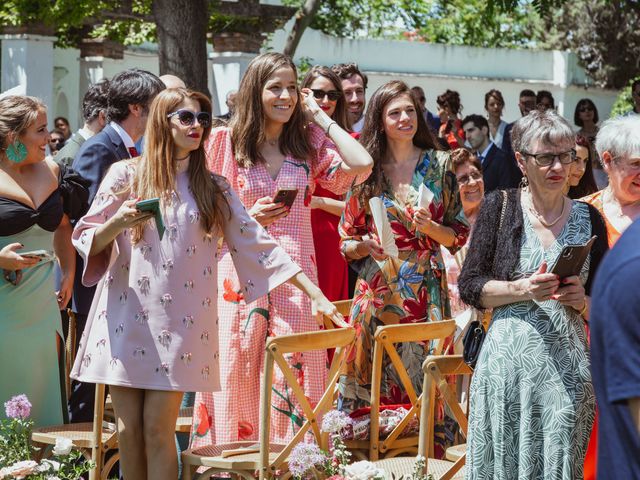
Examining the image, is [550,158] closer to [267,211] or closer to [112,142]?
[267,211]

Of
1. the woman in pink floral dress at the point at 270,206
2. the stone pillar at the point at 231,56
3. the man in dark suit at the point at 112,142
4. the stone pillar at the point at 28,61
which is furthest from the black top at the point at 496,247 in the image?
the stone pillar at the point at 28,61

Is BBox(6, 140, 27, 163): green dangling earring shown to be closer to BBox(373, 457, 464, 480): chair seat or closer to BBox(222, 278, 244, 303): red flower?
BBox(222, 278, 244, 303): red flower

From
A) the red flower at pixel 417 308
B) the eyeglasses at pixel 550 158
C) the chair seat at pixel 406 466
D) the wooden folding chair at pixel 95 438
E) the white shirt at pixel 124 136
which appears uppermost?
the eyeglasses at pixel 550 158

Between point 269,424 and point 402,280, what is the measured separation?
→ 1.28 m

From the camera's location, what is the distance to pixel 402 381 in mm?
5062

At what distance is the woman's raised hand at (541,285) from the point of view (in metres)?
4.08

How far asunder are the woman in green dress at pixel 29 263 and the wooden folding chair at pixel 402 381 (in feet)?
5.49

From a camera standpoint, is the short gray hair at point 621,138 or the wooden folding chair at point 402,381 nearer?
the short gray hair at point 621,138

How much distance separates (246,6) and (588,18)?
2258cm

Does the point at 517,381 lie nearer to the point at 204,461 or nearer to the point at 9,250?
the point at 204,461

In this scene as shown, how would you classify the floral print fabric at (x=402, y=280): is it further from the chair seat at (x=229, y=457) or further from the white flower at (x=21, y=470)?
the white flower at (x=21, y=470)

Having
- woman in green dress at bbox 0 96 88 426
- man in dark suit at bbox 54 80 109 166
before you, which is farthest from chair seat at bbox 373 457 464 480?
man in dark suit at bbox 54 80 109 166

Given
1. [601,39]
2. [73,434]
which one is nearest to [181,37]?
[73,434]

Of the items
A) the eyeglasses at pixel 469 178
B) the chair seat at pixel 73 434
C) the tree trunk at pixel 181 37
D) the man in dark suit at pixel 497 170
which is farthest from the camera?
the tree trunk at pixel 181 37
